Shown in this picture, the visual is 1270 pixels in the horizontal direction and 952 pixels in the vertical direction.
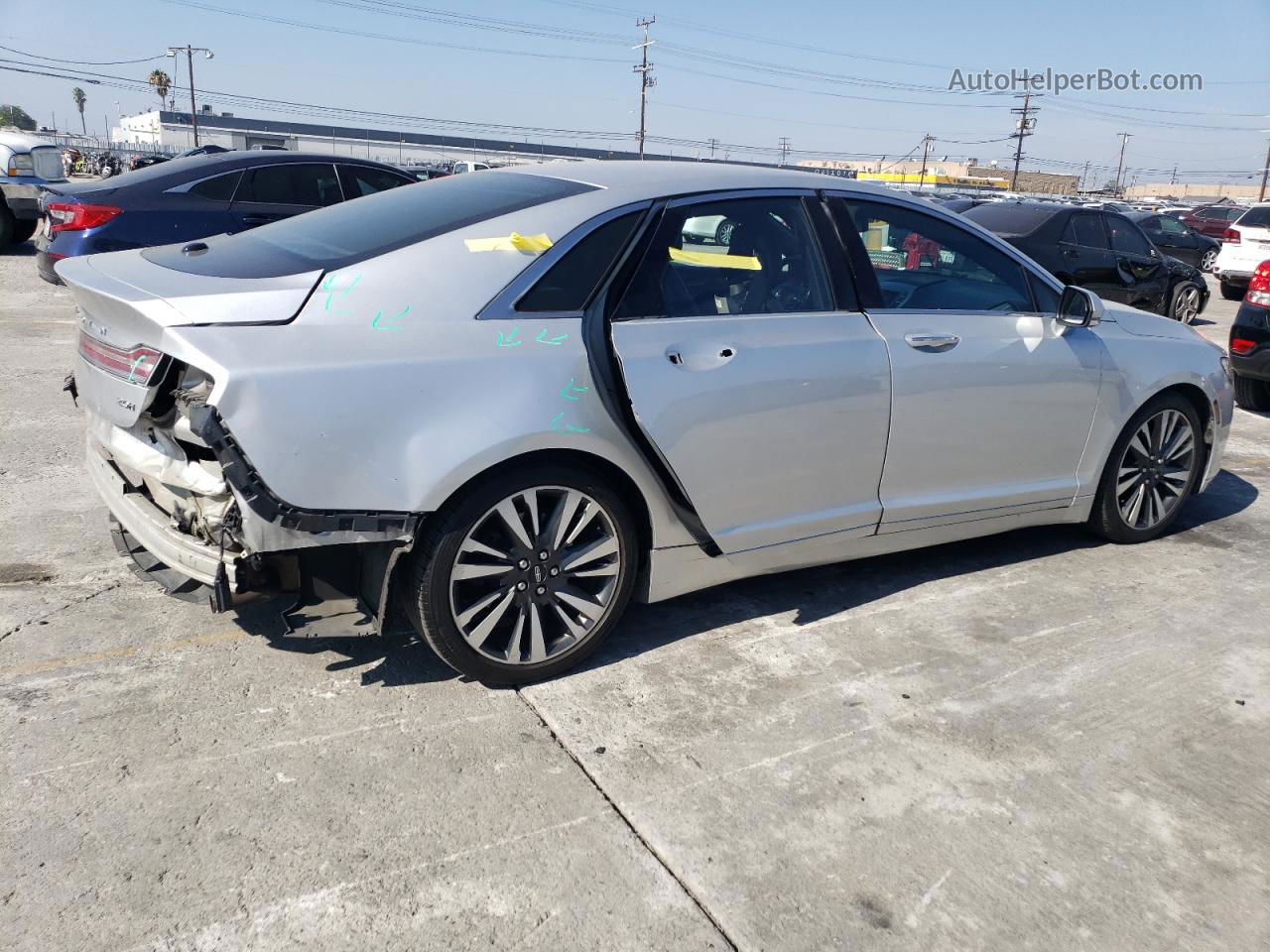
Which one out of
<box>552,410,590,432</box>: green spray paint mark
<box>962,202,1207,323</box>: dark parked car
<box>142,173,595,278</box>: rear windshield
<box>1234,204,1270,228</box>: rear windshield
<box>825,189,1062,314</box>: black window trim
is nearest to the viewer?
<box>552,410,590,432</box>: green spray paint mark

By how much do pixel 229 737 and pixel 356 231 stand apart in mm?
1652

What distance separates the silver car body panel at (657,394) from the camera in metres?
2.84

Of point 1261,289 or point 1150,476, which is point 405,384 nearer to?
point 1150,476

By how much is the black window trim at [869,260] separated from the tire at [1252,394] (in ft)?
16.7

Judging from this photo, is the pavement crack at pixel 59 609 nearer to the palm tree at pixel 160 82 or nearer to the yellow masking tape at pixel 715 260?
the yellow masking tape at pixel 715 260

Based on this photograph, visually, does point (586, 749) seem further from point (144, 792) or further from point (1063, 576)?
point (1063, 576)

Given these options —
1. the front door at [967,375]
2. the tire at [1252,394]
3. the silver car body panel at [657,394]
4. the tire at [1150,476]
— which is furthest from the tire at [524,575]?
the tire at [1252,394]

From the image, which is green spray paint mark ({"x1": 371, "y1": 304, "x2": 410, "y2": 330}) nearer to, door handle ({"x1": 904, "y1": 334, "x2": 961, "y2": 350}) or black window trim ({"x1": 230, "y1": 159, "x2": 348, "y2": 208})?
door handle ({"x1": 904, "y1": 334, "x2": 961, "y2": 350})

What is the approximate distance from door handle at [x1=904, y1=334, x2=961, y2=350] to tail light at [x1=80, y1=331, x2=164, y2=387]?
8.39 ft

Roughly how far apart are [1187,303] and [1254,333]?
566 centimetres

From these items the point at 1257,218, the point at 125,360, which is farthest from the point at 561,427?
the point at 1257,218

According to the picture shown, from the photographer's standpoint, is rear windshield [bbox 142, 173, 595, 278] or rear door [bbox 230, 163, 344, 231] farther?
rear door [bbox 230, 163, 344, 231]

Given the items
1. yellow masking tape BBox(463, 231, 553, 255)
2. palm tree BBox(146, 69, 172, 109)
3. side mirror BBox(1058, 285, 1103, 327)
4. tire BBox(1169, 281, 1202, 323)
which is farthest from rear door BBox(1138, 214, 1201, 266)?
palm tree BBox(146, 69, 172, 109)

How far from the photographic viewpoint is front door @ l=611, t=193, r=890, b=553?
3.33 metres
